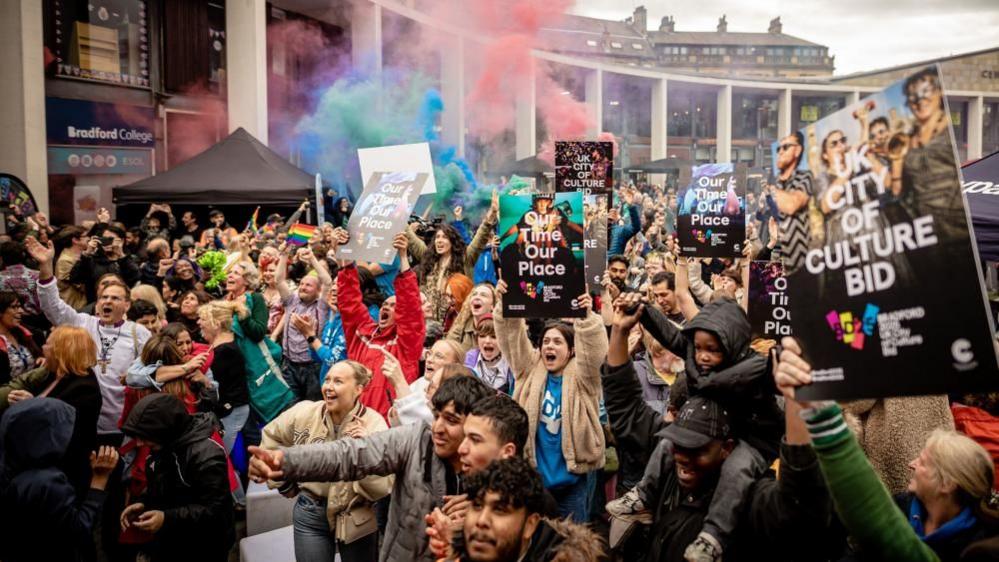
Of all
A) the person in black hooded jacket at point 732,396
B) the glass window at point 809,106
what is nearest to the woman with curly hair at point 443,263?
the person in black hooded jacket at point 732,396

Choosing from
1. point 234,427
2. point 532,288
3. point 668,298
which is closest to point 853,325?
point 532,288

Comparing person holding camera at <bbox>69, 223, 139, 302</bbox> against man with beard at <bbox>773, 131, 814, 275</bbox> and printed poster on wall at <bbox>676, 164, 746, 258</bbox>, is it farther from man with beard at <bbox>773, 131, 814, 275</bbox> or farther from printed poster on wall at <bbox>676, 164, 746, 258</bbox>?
man with beard at <bbox>773, 131, 814, 275</bbox>

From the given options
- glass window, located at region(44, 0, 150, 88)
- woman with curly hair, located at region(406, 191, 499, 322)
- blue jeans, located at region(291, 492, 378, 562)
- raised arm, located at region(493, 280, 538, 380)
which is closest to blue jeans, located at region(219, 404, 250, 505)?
woman with curly hair, located at region(406, 191, 499, 322)

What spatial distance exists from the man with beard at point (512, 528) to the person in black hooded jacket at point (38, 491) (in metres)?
2.36

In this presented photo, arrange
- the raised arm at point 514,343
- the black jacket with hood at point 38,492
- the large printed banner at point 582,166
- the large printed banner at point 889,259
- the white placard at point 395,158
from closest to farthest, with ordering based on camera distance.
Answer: the large printed banner at point 889,259, the black jacket with hood at point 38,492, the raised arm at point 514,343, the large printed banner at point 582,166, the white placard at point 395,158

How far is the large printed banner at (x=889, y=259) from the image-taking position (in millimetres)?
2148

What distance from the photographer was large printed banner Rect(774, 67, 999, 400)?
7.05 ft

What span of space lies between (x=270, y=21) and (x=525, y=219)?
819 inches

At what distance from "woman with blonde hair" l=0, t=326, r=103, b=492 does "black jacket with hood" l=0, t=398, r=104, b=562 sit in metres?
0.85

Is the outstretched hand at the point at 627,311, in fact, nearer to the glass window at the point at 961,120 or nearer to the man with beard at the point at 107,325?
the man with beard at the point at 107,325

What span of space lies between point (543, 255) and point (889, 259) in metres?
3.36

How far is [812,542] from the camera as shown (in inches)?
107

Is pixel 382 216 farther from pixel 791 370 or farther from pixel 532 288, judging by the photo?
pixel 791 370

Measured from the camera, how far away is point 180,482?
454cm
